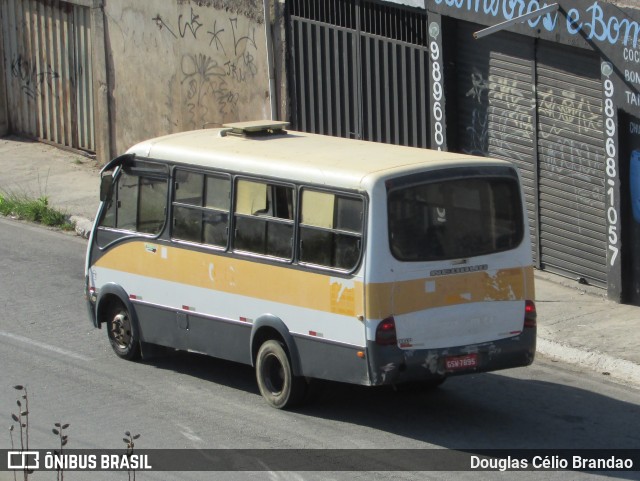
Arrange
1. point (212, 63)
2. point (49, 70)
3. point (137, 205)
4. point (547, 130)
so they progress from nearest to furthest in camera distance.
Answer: point (137, 205) < point (547, 130) < point (212, 63) < point (49, 70)

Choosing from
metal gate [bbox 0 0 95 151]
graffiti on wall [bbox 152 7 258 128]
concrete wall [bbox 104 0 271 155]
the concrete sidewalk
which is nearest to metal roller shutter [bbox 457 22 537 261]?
the concrete sidewalk

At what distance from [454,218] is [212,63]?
1057 centimetres

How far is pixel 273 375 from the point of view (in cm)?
1116

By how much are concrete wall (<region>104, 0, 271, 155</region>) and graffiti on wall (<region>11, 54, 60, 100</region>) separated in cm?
188

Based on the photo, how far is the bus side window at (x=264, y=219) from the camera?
10.8 metres

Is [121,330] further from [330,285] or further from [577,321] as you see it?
[577,321]

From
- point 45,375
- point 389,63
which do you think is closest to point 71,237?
point 389,63

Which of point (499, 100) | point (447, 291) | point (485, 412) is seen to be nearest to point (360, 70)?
point (499, 100)

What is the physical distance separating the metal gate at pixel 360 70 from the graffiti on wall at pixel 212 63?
0.99 metres

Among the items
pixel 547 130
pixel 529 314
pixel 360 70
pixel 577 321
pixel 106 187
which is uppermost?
pixel 360 70

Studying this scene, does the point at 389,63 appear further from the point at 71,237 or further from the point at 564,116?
the point at 71,237

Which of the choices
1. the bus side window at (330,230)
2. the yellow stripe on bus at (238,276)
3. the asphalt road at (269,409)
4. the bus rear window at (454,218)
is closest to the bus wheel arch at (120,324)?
the asphalt road at (269,409)

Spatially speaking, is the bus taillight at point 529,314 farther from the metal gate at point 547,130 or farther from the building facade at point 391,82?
the metal gate at point 547,130

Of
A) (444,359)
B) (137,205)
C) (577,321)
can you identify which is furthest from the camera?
(577,321)
